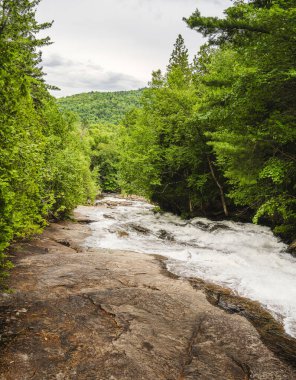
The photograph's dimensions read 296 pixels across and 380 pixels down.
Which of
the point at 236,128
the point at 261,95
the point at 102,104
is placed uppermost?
the point at 102,104

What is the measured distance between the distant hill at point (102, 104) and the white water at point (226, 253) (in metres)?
108

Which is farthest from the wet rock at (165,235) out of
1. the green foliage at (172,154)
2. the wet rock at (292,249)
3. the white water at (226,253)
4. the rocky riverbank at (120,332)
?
the rocky riverbank at (120,332)

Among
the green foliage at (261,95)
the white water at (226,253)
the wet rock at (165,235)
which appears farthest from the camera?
the wet rock at (165,235)

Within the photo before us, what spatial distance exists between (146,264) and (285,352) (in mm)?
4596

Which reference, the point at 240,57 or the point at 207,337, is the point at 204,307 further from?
the point at 240,57

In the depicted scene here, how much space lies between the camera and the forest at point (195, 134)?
5.23 meters

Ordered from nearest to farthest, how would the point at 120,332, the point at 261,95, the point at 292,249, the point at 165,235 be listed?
the point at 120,332 < the point at 261,95 < the point at 292,249 < the point at 165,235

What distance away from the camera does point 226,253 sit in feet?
37.1

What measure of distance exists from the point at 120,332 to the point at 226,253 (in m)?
7.81

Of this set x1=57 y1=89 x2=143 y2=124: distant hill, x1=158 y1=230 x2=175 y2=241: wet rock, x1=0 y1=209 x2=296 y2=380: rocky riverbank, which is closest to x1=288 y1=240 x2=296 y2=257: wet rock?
x1=158 y1=230 x2=175 y2=241: wet rock

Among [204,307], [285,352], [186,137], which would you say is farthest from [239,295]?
[186,137]

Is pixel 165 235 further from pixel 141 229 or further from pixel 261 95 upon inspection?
pixel 261 95

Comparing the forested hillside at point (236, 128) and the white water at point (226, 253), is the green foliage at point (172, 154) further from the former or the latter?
the white water at point (226, 253)

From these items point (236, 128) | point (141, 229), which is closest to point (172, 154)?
point (141, 229)
